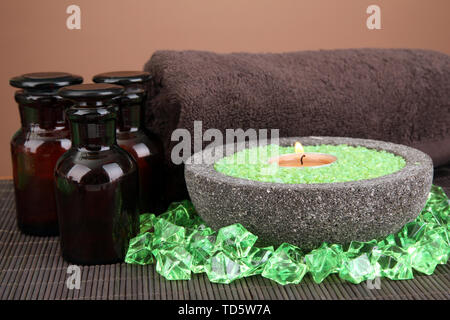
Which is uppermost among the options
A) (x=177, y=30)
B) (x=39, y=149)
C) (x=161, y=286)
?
(x=177, y=30)

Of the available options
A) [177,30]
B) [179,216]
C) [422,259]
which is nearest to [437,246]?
[422,259]

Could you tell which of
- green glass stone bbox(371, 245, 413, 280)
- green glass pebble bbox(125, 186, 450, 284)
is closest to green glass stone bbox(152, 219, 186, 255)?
green glass pebble bbox(125, 186, 450, 284)

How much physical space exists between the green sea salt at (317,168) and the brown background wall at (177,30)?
2.86 ft

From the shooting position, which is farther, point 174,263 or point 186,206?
point 186,206

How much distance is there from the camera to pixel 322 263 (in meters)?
0.62

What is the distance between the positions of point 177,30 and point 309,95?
0.73 metres

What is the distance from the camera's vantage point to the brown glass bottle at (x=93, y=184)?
2.16 feet

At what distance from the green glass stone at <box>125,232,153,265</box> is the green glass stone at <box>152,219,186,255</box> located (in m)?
0.01

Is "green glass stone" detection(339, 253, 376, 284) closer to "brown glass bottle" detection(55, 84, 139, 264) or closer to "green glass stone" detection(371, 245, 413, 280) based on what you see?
"green glass stone" detection(371, 245, 413, 280)

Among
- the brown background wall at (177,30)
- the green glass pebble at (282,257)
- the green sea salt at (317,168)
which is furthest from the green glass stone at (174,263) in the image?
the brown background wall at (177,30)

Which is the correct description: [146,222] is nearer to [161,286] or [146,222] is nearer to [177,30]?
[161,286]

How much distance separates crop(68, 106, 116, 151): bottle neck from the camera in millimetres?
654

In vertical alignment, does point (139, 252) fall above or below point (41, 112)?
below

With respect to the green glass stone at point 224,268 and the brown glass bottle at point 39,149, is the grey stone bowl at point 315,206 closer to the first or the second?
the green glass stone at point 224,268
